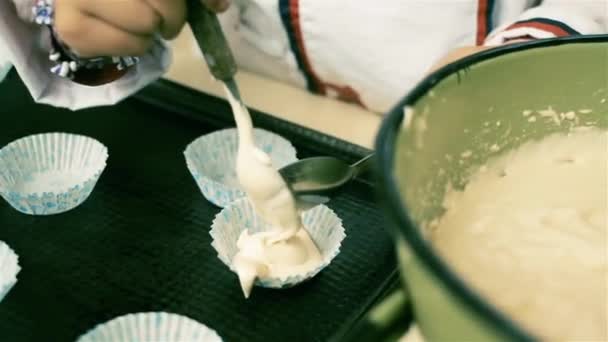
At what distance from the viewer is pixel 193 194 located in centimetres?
56

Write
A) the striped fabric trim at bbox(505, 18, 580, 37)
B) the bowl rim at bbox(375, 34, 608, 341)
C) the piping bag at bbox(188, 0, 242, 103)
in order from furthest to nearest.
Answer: the striped fabric trim at bbox(505, 18, 580, 37), the piping bag at bbox(188, 0, 242, 103), the bowl rim at bbox(375, 34, 608, 341)

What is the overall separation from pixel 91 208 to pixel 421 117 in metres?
0.35

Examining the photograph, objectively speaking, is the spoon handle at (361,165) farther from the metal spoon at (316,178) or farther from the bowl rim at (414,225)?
the bowl rim at (414,225)

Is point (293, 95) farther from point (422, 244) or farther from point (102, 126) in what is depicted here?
point (422, 244)

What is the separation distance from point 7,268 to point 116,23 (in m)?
0.18

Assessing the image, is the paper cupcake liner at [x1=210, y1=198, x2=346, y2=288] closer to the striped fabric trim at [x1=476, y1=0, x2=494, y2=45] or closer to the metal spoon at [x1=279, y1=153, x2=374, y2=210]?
the metal spoon at [x1=279, y1=153, x2=374, y2=210]

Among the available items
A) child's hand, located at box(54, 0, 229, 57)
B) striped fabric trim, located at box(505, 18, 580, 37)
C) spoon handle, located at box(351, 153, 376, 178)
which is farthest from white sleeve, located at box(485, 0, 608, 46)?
child's hand, located at box(54, 0, 229, 57)

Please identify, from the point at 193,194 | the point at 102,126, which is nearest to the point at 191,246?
the point at 193,194

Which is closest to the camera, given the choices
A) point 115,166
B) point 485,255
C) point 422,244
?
Answer: point 422,244

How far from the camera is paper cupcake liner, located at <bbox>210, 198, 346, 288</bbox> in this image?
499 millimetres

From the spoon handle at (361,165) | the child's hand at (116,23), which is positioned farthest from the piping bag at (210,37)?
the spoon handle at (361,165)

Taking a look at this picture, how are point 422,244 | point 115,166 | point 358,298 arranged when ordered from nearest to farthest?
point 422,244, point 358,298, point 115,166

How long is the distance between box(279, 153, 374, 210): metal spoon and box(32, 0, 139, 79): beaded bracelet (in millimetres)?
222

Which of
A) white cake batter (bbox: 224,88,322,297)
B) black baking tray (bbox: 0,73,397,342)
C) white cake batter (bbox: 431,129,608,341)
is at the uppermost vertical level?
white cake batter (bbox: 431,129,608,341)
